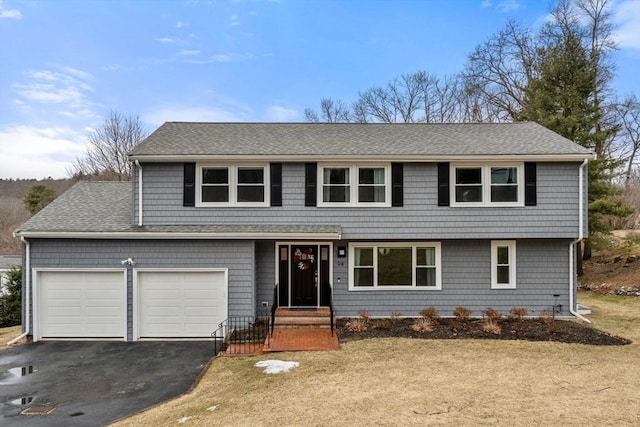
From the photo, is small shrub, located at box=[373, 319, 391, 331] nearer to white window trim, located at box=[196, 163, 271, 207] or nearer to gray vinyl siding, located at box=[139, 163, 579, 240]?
gray vinyl siding, located at box=[139, 163, 579, 240]

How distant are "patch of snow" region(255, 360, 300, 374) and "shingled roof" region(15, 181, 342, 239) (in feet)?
11.6

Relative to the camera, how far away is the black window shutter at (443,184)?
11.2 metres

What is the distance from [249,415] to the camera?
574 centimetres

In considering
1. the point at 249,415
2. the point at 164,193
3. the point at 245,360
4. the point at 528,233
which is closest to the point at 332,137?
the point at 164,193

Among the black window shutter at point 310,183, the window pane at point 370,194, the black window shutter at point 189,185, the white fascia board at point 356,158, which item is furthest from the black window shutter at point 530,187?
the black window shutter at point 189,185

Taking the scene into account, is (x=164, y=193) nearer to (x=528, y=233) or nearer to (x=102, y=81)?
(x=528, y=233)

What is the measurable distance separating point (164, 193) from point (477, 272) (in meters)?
9.84

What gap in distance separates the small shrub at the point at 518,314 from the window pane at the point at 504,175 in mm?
3764

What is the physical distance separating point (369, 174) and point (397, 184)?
89 cm

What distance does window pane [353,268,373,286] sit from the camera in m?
11.6

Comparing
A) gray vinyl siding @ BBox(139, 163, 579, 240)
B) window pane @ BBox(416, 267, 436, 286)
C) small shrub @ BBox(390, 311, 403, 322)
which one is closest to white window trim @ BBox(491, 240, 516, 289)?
gray vinyl siding @ BBox(139, 163, 579, 240)

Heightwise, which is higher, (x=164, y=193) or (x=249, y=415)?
(x=164, y=193)

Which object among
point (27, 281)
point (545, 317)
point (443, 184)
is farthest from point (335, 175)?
point (27, 281)

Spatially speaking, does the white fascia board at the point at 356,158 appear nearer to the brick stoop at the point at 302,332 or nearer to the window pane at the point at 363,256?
the window pane at the point at 363,256
